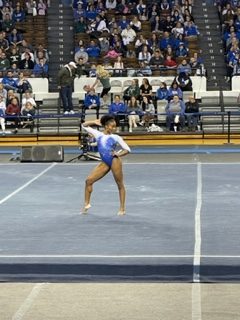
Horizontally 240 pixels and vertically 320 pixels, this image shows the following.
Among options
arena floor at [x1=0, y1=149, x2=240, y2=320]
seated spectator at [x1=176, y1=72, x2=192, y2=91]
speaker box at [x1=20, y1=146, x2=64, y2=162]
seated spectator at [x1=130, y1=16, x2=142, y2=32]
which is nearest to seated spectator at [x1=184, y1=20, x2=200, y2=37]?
seated spectator at [x1=130, y1=16, x2=142, y2=32]

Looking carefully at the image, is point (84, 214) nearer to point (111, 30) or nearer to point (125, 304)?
point (125, 304)

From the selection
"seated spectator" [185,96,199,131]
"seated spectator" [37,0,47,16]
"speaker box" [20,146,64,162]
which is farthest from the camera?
"seated spectator" [37,0,47,16]

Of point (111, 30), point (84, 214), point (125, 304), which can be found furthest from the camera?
point (111, 30)

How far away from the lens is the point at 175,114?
31.1 metres

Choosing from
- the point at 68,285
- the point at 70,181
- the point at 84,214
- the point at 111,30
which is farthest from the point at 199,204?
the point at 111,30

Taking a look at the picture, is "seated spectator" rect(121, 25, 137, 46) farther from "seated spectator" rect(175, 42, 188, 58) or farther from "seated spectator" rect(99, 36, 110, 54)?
"seated spectator" rect(175, 42, 188, 58)

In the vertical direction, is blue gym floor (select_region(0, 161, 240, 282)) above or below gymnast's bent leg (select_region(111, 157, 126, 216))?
below

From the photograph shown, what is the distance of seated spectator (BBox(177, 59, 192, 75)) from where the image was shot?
3431 cm

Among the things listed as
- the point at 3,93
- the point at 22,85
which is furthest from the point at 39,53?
the point at 3,93

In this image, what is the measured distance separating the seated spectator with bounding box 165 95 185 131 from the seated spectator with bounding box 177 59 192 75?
2842 mm

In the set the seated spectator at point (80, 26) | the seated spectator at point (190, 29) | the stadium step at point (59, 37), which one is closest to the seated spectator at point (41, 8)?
the stadium step at point (59, 37)

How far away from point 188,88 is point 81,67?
3.74 metres

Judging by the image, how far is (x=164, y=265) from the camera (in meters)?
12.9

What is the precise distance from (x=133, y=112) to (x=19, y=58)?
231 inches
